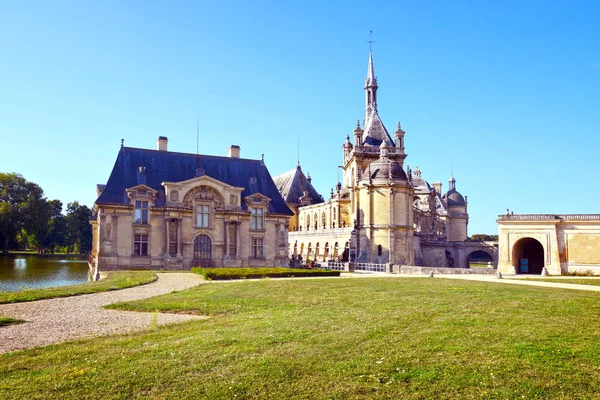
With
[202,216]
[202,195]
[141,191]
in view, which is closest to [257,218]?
[202,216]

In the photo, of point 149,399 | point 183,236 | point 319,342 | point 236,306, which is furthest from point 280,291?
point 183,236

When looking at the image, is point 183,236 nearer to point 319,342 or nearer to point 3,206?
point 319,342

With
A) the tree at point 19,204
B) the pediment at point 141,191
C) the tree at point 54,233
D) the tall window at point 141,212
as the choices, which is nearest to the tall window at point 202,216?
the pediment at point 141,191

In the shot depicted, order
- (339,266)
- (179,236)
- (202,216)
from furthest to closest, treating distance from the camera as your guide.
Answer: (339,266), (202,216), (179,236)

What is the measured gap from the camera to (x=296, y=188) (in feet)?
248

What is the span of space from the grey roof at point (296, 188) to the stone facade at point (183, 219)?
29.5 metres

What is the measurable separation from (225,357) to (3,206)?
71687 millimetres

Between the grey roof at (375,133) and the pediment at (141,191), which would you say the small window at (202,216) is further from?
the grey roof at (375,133)

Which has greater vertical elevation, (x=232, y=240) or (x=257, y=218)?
A: (x=257, y=218)

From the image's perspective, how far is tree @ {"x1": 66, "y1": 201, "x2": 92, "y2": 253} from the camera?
9769cm

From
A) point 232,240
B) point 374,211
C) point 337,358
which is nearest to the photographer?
point 337,358

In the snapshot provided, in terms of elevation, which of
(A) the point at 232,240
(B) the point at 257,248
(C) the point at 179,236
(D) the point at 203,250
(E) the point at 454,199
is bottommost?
(D) the point at 203,250

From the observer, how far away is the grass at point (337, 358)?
7.27 m

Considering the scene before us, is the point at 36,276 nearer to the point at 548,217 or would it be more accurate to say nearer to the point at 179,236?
the point at 179,236
